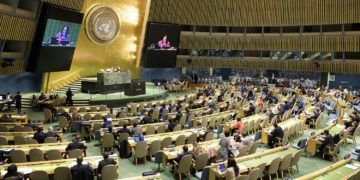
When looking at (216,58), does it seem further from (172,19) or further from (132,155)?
(132,155)

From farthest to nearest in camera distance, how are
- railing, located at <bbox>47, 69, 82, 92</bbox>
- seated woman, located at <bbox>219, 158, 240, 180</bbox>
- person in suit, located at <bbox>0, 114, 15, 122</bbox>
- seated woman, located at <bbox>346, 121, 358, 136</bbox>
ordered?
railing, located at <bbox>47, 69, 82, 92</bbox> → seated woman, located at <bbox>346, 121, 358, 136</bbox> → person in suit, located at <bbox>0, 114, 15, 122</bbox> → seated woman, located at <bbox>219, 158, 240, 180</bbox>

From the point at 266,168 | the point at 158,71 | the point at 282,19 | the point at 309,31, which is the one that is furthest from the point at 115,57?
the point at 266,168

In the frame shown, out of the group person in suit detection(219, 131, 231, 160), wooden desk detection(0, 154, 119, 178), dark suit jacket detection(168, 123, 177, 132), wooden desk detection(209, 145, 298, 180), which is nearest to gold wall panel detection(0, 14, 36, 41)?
dark suit jacket detection(168, 123, 177, 132)

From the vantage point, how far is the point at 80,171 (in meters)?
7.51

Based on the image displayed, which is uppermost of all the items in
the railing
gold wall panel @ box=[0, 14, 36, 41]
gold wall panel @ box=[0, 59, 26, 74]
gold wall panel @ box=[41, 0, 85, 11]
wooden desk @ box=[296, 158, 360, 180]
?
gold wall panel @ box=[41, 0, 85, 11]

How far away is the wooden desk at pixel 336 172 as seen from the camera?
7918mm

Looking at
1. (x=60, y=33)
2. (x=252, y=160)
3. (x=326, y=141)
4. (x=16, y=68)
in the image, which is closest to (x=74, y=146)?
(x=252, y=160)

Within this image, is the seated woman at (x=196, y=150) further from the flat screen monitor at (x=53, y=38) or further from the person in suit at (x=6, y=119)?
the flat screen monitor at (x=53, y=38)

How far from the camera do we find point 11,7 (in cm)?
1767

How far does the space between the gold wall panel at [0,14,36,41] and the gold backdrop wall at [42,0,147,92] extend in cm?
399

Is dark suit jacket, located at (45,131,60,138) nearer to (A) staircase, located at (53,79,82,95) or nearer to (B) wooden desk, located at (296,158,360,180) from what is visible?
(B) wooden desk, located at (296,158,360,180)

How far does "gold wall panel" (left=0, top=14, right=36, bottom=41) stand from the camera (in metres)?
17.0

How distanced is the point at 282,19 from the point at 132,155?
24416 millimetres

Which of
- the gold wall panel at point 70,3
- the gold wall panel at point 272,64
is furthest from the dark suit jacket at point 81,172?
the gold wall panel at point 272,64
